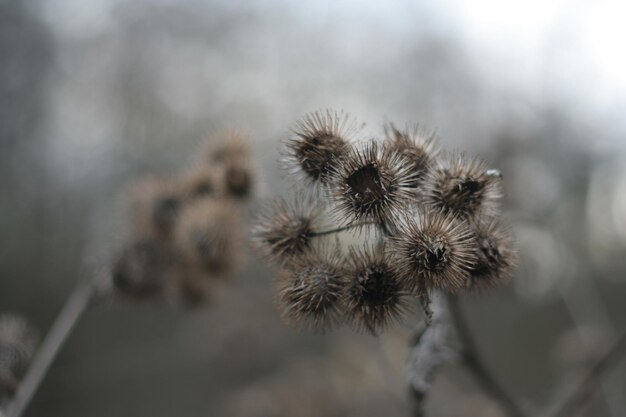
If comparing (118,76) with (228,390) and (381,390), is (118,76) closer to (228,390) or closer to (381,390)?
(228,390)

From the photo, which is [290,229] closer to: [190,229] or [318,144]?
[318,144]

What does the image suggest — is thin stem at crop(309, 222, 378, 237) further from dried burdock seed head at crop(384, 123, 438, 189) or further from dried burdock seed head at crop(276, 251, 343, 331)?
dried burdock seed head at crop(384, 123, 438, 189)

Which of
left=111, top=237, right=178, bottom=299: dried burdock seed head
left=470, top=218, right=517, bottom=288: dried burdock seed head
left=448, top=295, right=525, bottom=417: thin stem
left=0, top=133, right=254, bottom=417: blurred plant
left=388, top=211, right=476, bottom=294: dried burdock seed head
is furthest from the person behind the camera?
left=111, top=237, right=178, bottom=299: dried burdock seed head

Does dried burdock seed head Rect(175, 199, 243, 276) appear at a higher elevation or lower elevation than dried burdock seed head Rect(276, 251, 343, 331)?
lower

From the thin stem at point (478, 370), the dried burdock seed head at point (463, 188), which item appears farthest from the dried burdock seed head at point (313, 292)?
the thin stem at point (478, 370)

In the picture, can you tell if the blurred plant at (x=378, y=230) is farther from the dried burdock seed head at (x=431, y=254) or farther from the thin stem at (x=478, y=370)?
the thin stem at (x=478, y=370)

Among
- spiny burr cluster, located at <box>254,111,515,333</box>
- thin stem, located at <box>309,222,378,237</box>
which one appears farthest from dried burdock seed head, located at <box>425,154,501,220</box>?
thin stem, located at <box>309,222,378,237</box>

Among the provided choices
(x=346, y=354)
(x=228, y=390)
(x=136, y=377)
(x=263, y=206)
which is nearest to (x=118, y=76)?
(x=136, y=377)

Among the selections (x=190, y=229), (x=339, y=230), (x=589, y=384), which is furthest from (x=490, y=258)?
(x=190, y=229)
